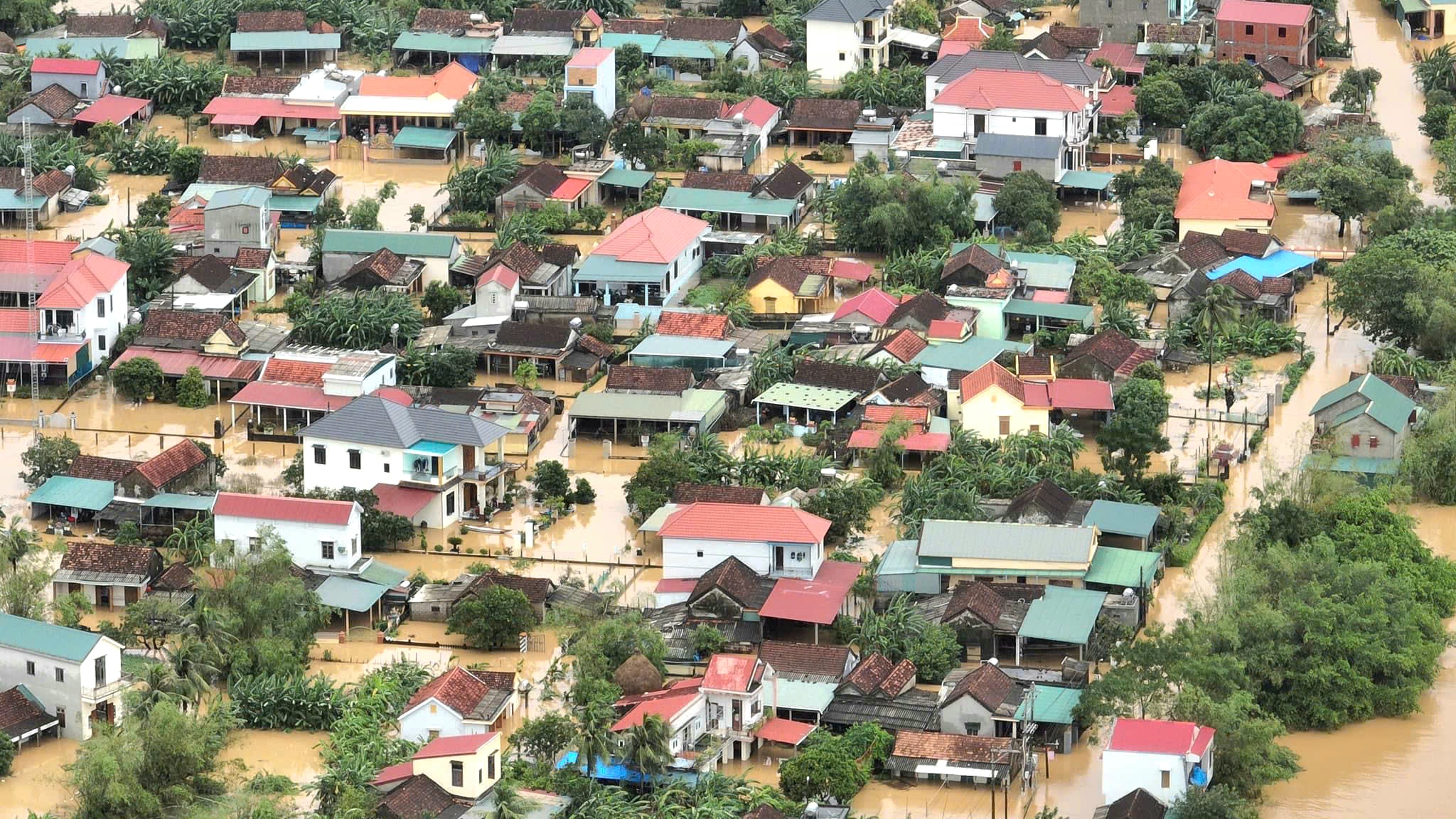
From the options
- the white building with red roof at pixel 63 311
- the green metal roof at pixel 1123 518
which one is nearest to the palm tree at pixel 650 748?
the green metal roof at pixel 1123 518

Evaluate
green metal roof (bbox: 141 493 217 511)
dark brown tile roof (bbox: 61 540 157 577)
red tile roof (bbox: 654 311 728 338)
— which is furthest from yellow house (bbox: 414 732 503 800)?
red tile roof (bbox: 654 311 728 338)

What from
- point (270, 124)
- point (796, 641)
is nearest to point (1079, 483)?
point (796, 641)

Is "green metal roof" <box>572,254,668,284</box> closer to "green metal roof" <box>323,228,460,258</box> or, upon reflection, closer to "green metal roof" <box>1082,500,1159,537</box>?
"green metal roof" <box>323,228,460,258</box>

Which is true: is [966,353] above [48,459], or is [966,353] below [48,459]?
above

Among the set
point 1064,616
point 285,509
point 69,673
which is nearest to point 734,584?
point 1064,616

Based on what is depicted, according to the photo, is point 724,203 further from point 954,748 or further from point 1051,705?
point 954,748

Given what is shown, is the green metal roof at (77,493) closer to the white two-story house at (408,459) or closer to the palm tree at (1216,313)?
the white two-story house at (408,459)

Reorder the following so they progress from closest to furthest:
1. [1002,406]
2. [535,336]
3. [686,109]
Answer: [1002,406] < [535,336] < [686,109]
